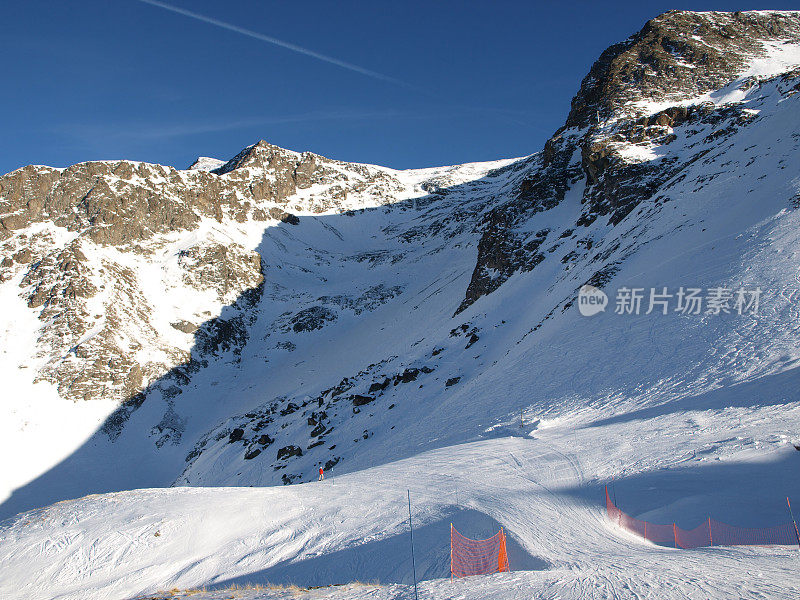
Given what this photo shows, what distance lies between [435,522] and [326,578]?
9.50ft

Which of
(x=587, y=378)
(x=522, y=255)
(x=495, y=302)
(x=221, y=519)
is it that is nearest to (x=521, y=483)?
(x=221, y=519)

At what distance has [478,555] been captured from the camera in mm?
9516

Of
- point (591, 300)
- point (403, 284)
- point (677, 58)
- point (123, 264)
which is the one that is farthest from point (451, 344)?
point (123, 264)

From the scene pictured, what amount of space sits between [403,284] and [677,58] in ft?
180

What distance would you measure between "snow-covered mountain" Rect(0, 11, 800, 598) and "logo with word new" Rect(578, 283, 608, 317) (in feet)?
2.86

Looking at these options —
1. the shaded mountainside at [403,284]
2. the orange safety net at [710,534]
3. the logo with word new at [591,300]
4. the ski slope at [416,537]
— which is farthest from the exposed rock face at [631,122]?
the orange safety net at [710,534]

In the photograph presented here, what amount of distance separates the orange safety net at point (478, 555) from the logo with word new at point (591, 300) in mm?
21448

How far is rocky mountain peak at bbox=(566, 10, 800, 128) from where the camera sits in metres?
63.5

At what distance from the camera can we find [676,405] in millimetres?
16766

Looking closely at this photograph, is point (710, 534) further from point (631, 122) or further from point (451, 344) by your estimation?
point (631, 122)

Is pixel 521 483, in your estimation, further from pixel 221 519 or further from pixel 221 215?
pixel 221 215

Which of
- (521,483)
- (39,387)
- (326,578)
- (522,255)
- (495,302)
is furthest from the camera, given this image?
(39,387)

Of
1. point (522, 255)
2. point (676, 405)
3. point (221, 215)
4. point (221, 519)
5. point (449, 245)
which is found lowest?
point (676, 405)

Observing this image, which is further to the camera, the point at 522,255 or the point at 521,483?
the point at 522,255
